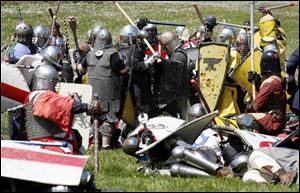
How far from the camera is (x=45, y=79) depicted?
8555 mm

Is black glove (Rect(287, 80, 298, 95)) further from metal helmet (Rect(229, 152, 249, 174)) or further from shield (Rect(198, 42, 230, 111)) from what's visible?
shield (Rect(198, 42, 230, 111))

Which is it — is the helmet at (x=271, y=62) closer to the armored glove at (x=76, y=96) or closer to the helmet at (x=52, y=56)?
the armored glove at (x=76, y=96)

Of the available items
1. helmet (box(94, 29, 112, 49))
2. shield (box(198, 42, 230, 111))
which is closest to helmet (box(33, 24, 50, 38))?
helmet (box(94, 29, 112, 49))

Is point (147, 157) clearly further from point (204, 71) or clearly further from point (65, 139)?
point (204, 71)

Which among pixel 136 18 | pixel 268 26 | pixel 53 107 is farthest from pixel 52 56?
pixel 136 18

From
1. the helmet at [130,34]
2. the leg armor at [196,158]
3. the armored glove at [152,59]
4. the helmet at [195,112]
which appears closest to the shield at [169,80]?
the armored glove at [152,59]

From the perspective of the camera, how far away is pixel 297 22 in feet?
112

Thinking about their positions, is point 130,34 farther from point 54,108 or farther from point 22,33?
point 54,108

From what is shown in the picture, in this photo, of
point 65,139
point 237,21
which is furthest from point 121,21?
point 65,139

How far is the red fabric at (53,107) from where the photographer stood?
8.32m

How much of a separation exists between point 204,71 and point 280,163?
134 inches

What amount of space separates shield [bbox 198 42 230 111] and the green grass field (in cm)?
153

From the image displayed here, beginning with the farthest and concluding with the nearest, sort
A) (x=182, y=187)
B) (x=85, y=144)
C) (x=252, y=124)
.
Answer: (x=252, y=124), (x=85, y=144), (x=182, y=187)

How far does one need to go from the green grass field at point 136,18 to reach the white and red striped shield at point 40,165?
818 mm
